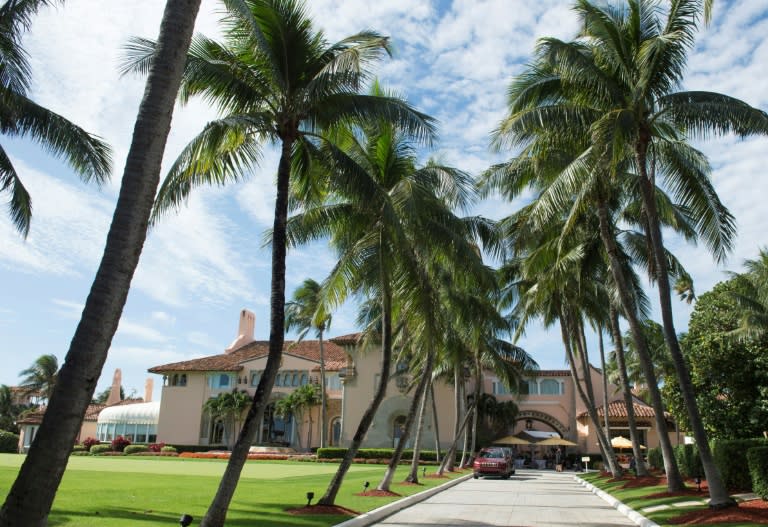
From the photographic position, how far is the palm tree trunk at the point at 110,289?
5.77m

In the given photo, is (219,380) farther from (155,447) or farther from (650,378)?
(650,378)

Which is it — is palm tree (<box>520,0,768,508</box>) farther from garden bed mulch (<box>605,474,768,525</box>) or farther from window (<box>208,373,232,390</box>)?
window (<box>208,373,232,390</box>)

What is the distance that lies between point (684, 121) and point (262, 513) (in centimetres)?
1315

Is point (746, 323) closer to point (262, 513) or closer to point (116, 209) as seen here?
point (262, 513)

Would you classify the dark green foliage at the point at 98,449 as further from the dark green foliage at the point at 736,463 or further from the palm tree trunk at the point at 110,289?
the palm tree trunk at the point at 110,289

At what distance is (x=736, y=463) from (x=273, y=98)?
16225 millimetres

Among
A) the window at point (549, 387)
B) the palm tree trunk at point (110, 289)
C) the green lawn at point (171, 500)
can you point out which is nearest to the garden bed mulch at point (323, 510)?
the green lawn at point (171, 500)

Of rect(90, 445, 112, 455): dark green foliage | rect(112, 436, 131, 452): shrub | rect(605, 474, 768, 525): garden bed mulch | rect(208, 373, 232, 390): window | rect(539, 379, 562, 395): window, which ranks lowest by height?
rect(605, 474, 768, 525): garden bed mulch

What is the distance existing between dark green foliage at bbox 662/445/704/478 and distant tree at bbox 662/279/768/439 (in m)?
3.29

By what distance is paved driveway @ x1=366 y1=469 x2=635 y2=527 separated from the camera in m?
15.3

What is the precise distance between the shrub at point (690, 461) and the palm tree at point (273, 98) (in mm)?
16269

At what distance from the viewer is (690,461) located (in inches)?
961

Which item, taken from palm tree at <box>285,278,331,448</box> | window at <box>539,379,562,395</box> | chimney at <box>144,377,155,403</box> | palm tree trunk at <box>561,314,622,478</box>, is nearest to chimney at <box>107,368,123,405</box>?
chimney at <box>144,377,155,403</box>

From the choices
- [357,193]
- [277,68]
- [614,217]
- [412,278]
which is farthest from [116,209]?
[614,217]
